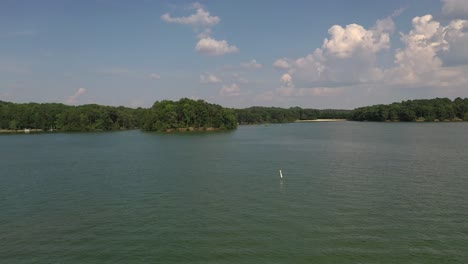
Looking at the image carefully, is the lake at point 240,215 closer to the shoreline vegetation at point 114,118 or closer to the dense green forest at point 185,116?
the dense green forest at point 185,116

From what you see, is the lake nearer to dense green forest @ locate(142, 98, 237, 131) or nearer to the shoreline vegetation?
dense green forest @ locate(142, 98, 237, 131)

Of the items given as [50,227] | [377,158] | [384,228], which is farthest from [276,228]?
[377,158]

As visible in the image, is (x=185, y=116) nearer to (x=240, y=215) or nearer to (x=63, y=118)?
(x=63, y=118)

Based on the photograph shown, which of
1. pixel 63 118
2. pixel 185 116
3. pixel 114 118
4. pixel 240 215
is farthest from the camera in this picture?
pixel 114 118

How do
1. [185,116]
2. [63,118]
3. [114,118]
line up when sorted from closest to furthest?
[185,116] → [63,118] → [114,118]

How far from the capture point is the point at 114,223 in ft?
76.3

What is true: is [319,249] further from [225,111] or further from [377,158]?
[225,111]

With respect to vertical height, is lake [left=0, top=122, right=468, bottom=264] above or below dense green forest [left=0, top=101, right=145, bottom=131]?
below

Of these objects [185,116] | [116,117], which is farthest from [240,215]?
[116,117]

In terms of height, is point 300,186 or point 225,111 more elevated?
point 225,111

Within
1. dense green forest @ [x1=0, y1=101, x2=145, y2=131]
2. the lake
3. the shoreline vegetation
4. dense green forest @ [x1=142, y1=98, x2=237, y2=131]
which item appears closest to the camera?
the lake

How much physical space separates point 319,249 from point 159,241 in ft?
28.7

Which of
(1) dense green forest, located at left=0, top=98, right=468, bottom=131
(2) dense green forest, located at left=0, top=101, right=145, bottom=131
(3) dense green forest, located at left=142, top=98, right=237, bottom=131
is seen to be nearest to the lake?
(3) dense green forest, located at left=142, top=98, right=237, bottom=131

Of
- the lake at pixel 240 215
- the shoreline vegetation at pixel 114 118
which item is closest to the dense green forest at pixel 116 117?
the shoreline vegetation at pixel 114 118
